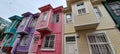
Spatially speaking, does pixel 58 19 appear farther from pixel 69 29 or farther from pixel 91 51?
pixel 91 51

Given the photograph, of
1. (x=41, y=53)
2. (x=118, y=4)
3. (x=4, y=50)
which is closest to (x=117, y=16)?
(x=118, y=4)

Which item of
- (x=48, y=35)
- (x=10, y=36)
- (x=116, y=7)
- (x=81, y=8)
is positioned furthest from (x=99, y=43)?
(x=10, y=36)

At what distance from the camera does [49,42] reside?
7805mm

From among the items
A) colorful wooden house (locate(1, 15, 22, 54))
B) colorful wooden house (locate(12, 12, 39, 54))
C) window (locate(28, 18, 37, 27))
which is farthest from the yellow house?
colorful wooden house (locate(1, 15, 22, 54))

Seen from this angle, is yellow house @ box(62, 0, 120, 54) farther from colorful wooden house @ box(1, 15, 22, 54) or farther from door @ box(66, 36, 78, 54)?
colorful wooden house @ box(1, 15, 22, 54)

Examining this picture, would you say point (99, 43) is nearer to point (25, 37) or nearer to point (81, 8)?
point (81, 8)

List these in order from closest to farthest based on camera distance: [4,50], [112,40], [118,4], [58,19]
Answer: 1. [112,40]
2. [118,4]
3. [58,19]
4. [4,50]

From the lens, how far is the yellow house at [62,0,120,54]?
538cm

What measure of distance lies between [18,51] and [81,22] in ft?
28.9

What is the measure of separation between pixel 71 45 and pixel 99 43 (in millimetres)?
2367

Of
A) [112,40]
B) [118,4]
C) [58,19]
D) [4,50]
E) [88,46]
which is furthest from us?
[4,50]

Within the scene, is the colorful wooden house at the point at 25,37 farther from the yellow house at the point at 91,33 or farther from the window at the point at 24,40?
the yellow house at the point at 91,33

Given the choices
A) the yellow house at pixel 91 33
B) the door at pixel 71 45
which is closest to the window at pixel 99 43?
the yellow house at pixel 91 33

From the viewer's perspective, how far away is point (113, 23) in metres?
5.97
